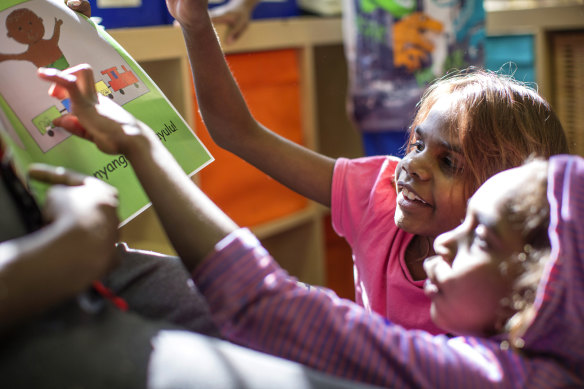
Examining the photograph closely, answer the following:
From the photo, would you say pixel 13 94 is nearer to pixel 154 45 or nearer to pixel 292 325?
pixel 292 325

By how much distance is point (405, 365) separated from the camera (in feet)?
1.59

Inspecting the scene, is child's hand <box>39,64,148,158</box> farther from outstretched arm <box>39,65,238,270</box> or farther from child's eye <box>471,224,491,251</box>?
child's eye <box>471,224,491,251</box>

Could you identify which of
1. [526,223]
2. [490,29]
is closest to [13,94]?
[526,223]

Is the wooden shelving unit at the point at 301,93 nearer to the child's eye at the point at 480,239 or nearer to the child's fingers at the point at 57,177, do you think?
the child's fingers at the point at 57,177

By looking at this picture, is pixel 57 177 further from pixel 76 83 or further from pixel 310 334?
pixel 310 334

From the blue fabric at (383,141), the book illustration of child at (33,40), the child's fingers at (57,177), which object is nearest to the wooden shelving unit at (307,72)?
the blue fabric at (383,141)

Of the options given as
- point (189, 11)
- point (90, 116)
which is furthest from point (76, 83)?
point (189, 11)

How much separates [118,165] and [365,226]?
1.36 ft

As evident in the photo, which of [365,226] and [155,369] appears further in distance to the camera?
[365,226]

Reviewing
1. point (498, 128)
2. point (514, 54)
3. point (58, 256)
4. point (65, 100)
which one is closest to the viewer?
point (58, 256)

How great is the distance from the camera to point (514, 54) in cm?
226

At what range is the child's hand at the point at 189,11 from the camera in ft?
2.58

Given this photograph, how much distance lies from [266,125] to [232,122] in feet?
2.57

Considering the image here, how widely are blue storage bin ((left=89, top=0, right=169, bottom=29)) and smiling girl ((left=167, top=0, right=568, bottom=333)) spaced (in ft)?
1.81
